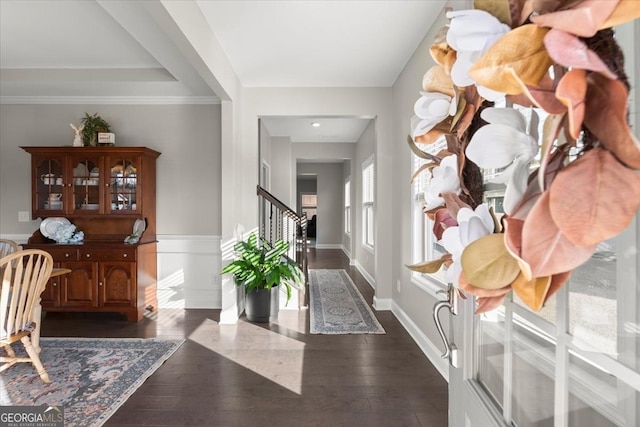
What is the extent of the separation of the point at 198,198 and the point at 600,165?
4382 millimetres

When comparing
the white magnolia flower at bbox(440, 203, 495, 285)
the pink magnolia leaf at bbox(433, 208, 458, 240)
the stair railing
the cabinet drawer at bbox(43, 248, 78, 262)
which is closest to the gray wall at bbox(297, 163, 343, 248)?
the stair railing

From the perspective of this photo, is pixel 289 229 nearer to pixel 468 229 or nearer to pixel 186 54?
pixel 186 54

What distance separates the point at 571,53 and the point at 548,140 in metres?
0.08

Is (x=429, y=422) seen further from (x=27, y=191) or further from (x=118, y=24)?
(x=27, y=191)

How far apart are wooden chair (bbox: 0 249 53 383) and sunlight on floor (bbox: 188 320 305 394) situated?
1236mm

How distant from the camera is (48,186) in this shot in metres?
3.94

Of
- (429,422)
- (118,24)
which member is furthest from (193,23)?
(429,422)

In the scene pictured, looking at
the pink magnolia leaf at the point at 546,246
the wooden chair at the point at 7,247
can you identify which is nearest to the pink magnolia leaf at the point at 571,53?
the pink magnolia leaf at the point at 546,246

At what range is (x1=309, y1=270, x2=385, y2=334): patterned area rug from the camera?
11.4 feet

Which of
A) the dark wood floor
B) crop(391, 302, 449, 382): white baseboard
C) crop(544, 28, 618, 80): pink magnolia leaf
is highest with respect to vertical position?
crop(544, 28, 618, 80): pink magnolia leaf

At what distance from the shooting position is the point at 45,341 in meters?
3.16

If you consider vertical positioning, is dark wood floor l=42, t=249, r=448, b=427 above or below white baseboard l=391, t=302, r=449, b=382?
below

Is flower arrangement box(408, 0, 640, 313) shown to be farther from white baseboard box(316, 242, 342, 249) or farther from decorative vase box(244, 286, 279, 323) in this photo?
white baseboard box(316, 242, 342, 249)

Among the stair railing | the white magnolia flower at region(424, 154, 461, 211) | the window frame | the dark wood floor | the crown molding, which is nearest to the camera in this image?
the white magnolia flower at region(424, 154, 461, 211)
